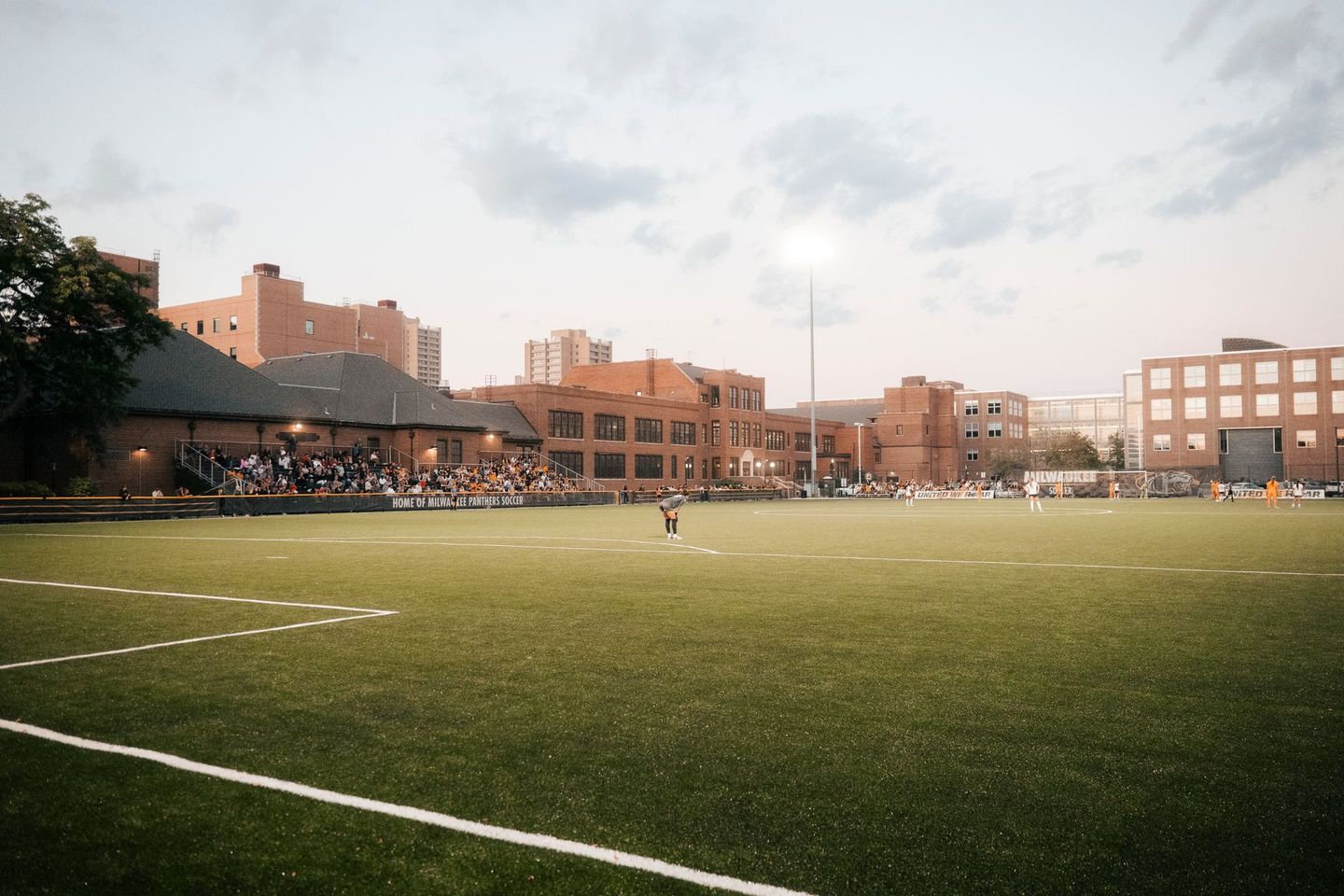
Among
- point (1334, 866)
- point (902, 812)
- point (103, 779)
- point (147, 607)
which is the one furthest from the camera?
point (147, 607)

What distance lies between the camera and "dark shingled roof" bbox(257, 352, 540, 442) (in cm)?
5872

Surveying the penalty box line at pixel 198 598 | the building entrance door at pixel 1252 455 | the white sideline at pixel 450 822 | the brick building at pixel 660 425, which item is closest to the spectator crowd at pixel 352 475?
the brick building at pixel 660 425

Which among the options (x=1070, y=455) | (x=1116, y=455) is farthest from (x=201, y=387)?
(x=1116, y=455)

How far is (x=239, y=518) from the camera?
38.8 meters

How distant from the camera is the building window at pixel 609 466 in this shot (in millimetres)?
79375

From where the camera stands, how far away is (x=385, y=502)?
47969 millimetres

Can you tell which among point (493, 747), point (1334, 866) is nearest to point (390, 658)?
point (493, 747)

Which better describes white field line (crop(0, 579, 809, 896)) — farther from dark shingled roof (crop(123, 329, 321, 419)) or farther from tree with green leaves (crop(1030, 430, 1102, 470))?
tree with green leaves (crop(1030, 430, 1102, 470))

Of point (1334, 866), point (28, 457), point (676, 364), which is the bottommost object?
point (1334, 866)

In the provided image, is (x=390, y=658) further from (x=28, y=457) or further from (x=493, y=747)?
(x=28, y=457)

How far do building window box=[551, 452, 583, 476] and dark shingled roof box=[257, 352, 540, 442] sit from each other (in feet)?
24.1

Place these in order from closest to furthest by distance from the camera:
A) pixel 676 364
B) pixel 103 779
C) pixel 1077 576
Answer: pixel 103 779, pixel 1077 576, pixel 676 364

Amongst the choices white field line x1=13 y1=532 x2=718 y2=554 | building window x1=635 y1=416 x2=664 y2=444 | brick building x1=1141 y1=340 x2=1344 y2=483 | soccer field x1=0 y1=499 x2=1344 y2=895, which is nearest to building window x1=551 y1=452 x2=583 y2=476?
building window x1=635 y1=416 x2=664 y2=444

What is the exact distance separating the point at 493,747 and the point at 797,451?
351 ft
